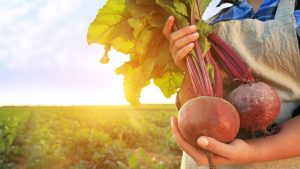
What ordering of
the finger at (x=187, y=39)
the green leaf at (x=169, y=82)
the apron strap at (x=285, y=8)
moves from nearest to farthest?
1. the finger at (x=187, y=39)
2. the apron strap at (x=285, y=8)
3. the green leaf at (x=169, y=82)

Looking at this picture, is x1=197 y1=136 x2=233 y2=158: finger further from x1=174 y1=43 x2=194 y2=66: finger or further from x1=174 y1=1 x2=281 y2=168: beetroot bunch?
x1=174 y1=43 x2=194 y2=66: finger

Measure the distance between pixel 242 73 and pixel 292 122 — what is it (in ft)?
0.77

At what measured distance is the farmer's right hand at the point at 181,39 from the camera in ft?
5.15

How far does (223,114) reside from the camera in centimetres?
145

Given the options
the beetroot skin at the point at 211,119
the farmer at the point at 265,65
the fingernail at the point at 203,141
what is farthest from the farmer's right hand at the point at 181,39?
the fingernail at the point at 203,141

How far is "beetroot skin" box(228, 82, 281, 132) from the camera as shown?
1.51 m

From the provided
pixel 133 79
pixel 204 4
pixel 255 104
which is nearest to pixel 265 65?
pixel 255 104

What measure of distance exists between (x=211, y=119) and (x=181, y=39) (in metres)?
0.30

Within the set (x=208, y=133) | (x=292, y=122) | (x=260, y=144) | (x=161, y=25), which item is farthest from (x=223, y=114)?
(x=161, y=25)

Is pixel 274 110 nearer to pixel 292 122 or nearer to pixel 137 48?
pixel 292 122

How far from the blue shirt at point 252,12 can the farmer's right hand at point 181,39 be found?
0.36 meters

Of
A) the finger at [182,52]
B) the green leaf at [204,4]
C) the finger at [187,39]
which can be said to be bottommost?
the finger at [182,52]

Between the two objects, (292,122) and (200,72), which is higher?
(200,72)

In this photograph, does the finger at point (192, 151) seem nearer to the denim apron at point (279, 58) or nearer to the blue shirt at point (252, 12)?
the denim apron at point (279, 58)
